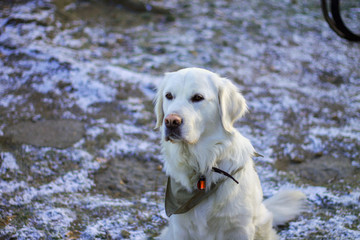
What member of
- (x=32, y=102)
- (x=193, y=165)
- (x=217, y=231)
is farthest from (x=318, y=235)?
(x=32, y=102)

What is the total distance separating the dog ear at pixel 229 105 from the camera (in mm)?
2441

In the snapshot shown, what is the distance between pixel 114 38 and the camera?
718cm

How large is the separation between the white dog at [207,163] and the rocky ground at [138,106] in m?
0.77

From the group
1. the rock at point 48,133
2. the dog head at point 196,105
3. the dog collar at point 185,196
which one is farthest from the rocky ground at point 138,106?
the dog head at point 196,105

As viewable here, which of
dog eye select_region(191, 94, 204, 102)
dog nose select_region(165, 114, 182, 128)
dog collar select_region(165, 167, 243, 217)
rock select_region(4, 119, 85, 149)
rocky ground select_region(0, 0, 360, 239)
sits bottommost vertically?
rock select_region(4, 119, 85, 149)

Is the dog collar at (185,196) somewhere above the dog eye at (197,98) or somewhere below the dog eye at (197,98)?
below

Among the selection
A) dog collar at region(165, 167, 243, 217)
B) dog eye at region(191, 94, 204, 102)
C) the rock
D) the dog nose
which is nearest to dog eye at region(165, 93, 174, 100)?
dog eye at region(191, 94, 204, 102)

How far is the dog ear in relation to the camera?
8.01 ft

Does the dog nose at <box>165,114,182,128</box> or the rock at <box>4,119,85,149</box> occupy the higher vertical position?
the dog nose at <box>165,114,182,128</box>

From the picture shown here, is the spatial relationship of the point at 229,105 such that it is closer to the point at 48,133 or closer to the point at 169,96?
the point at 169,96

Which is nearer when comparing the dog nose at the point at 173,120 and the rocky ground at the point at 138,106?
the dog nose at the point at 173,120

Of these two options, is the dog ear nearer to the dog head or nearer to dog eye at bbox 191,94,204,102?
the dog head

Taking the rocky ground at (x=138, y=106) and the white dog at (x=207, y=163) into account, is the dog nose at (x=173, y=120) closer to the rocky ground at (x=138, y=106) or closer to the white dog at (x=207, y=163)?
the white dog at (x=207, y=163)

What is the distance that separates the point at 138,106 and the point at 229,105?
2828mm
